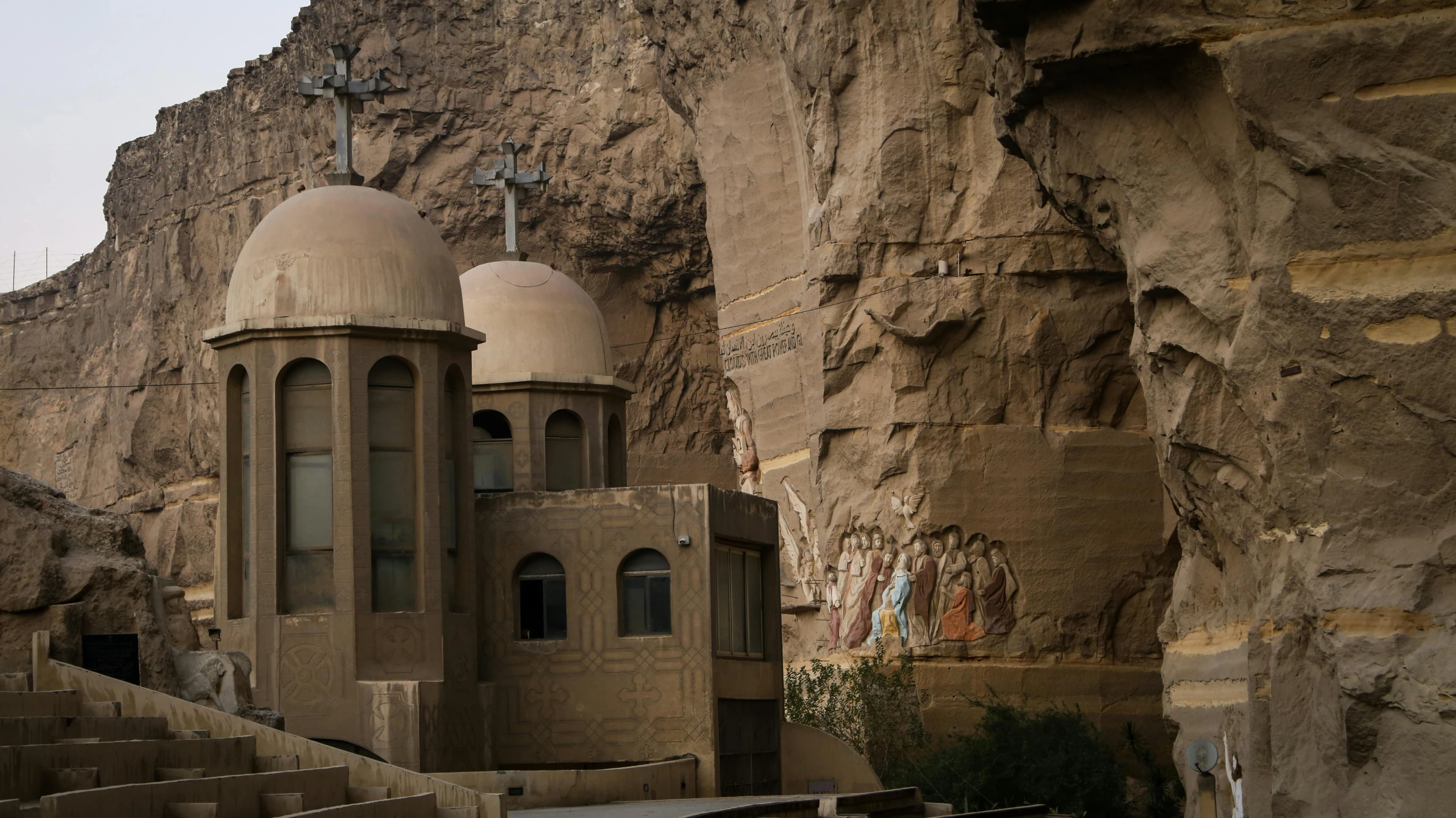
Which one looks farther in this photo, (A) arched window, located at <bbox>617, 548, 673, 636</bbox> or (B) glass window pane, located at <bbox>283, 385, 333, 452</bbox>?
(A) arched window, located at <bbox>617, 548, 673, 636</bbox>

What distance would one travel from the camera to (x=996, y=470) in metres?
32.2

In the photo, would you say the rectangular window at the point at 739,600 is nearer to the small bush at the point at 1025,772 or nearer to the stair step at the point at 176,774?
the small bush at the point at 1025,772

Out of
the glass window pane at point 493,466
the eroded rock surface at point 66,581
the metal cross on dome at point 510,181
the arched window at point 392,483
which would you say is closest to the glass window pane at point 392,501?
the arched window at point 392,483

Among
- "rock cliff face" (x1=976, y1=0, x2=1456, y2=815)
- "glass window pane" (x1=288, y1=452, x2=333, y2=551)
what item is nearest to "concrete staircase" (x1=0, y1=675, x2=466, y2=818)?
"rock cliff face" (x1=976, y1=0, x2=1456, y2=815)

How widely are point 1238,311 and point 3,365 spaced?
53.0 metres

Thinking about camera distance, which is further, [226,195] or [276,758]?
[226,195]

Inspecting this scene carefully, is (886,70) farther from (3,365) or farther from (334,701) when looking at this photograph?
(3,365)

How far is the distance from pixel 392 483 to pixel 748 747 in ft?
19.5

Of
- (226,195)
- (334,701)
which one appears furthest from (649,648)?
(226,195)

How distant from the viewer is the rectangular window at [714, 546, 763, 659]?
2409cm

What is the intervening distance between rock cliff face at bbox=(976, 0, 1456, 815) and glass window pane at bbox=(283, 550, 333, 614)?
1022 centimetres

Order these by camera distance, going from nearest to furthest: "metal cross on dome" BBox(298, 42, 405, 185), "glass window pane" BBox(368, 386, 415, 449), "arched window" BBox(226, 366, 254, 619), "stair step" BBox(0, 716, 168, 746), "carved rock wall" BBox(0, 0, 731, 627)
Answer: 1. "stair step" BBox(0, 716, 168, 746)
2. "arched window" BBox(226, 366, 254, 619)
3. "glass window pane" BBox(368, 386, 415, 449)
4. "metal cross on dome" BBox(298, 42, 405, 185)
5. "carved rock wall" BBox(0, 0, 731, 627)

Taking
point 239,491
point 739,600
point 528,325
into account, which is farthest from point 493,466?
point 239,491

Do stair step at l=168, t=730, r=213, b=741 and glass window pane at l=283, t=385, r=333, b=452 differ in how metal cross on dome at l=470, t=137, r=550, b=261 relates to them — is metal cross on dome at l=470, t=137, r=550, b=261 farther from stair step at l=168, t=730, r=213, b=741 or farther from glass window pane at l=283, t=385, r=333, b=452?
stair step at l=168, t=730, r=213, b=741
